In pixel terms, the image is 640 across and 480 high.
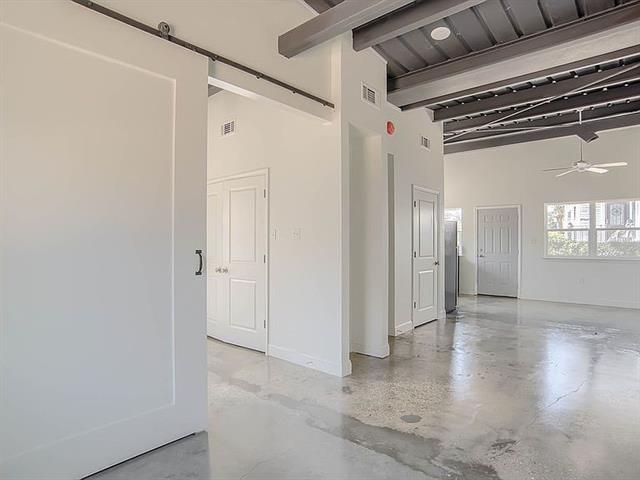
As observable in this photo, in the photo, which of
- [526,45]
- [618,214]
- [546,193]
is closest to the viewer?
[526,45]

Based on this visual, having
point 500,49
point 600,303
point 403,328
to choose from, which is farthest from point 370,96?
point 600,303

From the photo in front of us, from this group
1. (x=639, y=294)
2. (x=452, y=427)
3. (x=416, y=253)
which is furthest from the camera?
(x=639, y=294)

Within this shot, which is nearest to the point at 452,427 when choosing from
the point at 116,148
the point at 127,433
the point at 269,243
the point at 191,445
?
the point at 191,445

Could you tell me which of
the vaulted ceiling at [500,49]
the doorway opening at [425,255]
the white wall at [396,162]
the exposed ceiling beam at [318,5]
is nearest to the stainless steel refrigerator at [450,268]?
the white wall at [396,162]

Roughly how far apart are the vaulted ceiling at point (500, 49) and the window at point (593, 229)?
1744mm

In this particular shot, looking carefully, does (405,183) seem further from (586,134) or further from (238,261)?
(586,134)

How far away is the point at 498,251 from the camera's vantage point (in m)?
9.21

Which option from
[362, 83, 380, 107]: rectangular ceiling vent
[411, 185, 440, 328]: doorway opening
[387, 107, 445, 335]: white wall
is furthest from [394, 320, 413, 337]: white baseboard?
[362, 83, 380, 107]: rectangular ceiling vent

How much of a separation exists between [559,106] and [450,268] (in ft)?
10.2

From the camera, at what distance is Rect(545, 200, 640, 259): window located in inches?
300

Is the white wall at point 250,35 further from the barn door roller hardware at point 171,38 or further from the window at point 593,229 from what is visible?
the window at point 593,229

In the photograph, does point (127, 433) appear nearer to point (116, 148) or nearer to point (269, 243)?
point (116, 148)

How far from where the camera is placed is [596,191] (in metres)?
7.88

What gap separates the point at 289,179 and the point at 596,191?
685 cm
